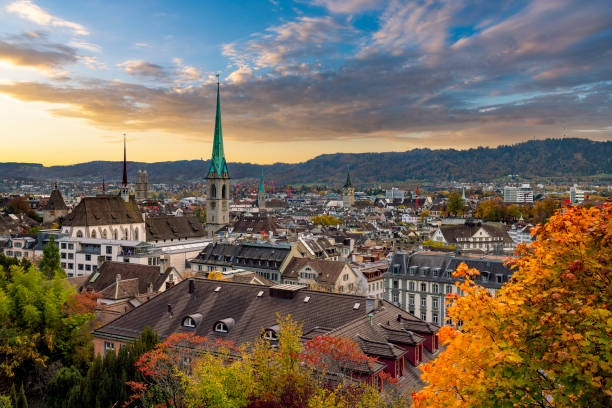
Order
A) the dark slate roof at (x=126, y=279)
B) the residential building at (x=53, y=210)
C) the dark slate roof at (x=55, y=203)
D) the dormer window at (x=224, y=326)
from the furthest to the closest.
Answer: the dark slate roof at (x=55, y=203), the residential building at (x=53, y=210), the dark slate roof at (x=126, y=279), the dormer window at (x=224, y=326)

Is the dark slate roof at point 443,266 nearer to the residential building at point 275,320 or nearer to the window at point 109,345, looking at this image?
the residential building at point 275,320

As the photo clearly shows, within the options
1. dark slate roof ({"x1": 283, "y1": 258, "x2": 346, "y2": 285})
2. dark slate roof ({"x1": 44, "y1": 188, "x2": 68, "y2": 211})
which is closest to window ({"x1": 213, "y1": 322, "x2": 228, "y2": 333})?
dark slate roof ({"x1": 283, "y1": 258, "x2": 346, "y2": 285})

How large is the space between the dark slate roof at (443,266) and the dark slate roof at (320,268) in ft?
24.3

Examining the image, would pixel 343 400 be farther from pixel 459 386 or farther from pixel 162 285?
pixel 162 285

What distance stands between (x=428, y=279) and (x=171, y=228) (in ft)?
245

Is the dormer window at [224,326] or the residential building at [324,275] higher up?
the dormer window at [224,326]

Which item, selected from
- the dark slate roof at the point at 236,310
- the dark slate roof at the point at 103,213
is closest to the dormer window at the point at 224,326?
the dark slate roof at the point at 236,310

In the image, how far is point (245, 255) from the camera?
80688 mm

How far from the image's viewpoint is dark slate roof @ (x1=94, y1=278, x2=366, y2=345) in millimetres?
30938

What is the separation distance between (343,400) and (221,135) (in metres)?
141

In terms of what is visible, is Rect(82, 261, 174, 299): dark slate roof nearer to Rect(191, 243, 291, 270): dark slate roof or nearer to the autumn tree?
Rect(191, 243, 291, 270): dark slate roof

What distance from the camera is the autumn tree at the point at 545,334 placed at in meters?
9.19

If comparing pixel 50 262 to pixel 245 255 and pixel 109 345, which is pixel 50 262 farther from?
pixel 109 345

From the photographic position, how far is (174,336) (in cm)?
2592
